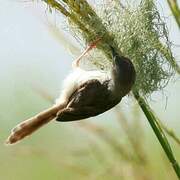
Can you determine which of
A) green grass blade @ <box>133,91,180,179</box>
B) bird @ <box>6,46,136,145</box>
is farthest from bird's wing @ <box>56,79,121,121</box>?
green grass blade @ <box>133,91,180,179</box>

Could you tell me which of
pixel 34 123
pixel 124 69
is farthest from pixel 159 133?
pixel 34 123

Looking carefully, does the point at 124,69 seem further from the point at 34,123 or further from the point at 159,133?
the point at 34,123

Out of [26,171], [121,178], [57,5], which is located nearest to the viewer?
[57,5]

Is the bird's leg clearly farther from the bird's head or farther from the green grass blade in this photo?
the green grass blade

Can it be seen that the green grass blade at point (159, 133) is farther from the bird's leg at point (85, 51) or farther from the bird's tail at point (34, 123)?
the bird's tail at point (34, 123)

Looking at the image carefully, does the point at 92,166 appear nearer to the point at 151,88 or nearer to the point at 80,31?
the point at 151,88

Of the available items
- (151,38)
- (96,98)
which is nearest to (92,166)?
(96,98)
